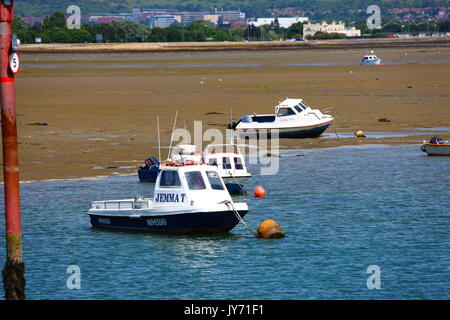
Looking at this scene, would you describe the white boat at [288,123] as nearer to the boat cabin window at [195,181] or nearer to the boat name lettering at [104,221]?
the boat name lettering at [104,221]

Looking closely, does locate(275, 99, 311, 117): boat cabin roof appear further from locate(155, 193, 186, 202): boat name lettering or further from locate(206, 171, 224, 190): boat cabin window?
locate(155, 193, 186, 202): boat name lettering

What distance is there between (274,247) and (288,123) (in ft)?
90.0

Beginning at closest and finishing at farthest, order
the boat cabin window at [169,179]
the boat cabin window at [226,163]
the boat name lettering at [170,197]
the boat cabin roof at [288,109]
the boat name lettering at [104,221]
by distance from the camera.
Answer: the boat name lettering at [170,197]
the boat cabin window at [169,179]
the boat name lettering at [104,221]
the boat cabin window at [226,163]
the boat cabin roof at [288,109]

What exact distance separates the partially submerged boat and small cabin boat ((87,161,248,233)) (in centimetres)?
2036

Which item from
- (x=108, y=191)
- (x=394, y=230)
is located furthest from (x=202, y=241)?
(x=108, y=191)

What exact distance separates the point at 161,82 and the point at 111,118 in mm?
35188

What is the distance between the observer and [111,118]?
65.9m

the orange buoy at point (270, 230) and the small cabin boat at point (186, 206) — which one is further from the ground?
the small cabin boat at point (186, 206)

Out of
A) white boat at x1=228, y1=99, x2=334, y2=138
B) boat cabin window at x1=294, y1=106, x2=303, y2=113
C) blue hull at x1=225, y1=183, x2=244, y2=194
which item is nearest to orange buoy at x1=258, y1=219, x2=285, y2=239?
blue hull at x1=225, y1=183, x2=244, y2=194

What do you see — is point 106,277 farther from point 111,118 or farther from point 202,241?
point 111,118

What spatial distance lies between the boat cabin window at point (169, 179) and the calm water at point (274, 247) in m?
1.83

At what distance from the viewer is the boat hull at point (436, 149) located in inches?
1954

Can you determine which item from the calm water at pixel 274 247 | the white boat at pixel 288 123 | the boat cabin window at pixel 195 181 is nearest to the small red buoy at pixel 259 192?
the calm water at pixel 274 247

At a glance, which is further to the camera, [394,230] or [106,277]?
[394,230]
